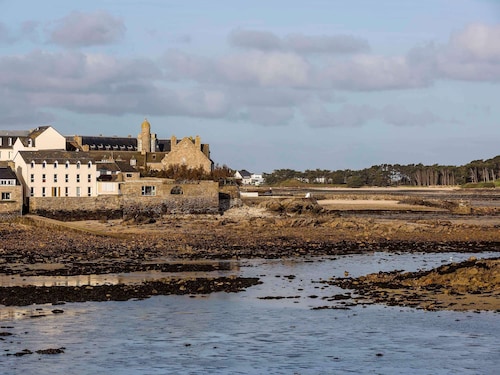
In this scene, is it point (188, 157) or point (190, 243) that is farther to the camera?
point (188, 157)

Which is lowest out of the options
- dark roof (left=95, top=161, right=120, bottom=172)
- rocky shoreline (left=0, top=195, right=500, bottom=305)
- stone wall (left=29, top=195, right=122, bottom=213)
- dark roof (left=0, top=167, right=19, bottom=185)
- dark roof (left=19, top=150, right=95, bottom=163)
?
rocky shoreline (left=0, top=195, right=500, bottom=305)

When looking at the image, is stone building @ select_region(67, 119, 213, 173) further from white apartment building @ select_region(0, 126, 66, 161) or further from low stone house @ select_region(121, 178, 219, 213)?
low stone house @ select_region(121, 178, 219, 213)

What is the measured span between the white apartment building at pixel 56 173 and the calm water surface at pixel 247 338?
4396cm

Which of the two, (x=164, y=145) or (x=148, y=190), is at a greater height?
(x=164, y=145)

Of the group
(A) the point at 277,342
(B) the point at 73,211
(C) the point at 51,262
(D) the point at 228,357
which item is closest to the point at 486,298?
(A) the point at 277,342

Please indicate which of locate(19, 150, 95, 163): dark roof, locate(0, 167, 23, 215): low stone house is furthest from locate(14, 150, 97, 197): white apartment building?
locate(0, 167, 23, 215): low stone house

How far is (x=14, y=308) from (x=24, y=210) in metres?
41.2

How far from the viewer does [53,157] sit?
68.1 metres

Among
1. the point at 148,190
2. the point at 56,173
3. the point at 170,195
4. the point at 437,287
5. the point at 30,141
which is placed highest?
the point at 30,141

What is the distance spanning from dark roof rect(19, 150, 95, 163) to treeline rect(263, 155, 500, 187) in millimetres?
116172

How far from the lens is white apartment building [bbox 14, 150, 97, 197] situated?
66.7 metres

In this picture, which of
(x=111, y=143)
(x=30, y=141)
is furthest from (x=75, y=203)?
(x=111, y=143)

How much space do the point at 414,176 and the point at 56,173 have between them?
140486 millimetres

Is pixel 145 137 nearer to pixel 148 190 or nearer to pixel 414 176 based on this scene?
pixel 148 190
